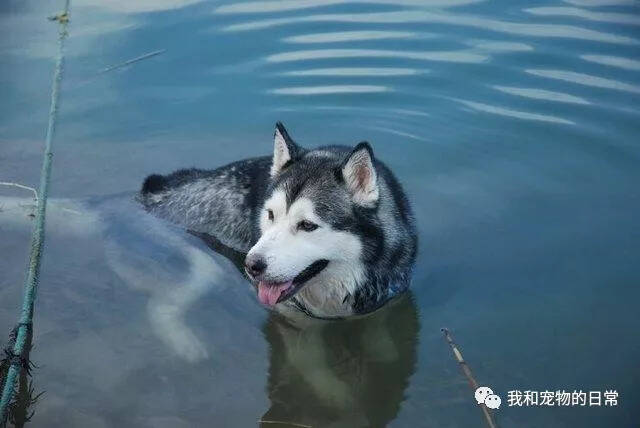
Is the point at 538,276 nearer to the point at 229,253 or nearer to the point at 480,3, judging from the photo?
the point at 229,253

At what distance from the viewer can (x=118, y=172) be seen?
8.10 meters

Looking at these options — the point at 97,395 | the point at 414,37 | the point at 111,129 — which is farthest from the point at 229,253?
the point at 414,37

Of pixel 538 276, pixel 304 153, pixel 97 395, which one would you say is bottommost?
pixel 97 395

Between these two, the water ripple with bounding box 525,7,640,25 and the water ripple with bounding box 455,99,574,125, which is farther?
the water ripple with bounding box 525,7,640,25

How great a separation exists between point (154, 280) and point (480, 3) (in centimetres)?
772

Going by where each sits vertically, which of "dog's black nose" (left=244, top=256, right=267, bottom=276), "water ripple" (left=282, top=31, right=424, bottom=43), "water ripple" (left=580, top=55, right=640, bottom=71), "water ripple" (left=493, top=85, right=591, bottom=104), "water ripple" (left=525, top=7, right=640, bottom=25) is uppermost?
"water ripple" (left=525, top=7, right=640, bottom=25)

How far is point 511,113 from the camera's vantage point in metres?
8.85

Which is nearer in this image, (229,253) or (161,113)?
(229,253)

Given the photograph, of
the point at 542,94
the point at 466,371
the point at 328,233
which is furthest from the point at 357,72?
the point at 466,371

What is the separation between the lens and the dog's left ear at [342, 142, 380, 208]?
16.4ft

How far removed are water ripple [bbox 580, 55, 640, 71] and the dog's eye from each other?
20.8ft

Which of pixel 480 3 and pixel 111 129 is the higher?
pixel 480 3

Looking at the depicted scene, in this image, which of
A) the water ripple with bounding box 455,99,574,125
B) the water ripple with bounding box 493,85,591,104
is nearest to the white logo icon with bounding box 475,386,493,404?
the water ripple with bounding box 455,99,574,125

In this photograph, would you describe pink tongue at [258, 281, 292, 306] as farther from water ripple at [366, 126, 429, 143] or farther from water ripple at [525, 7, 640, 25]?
water ripple at [525, 7, 640, 25]
